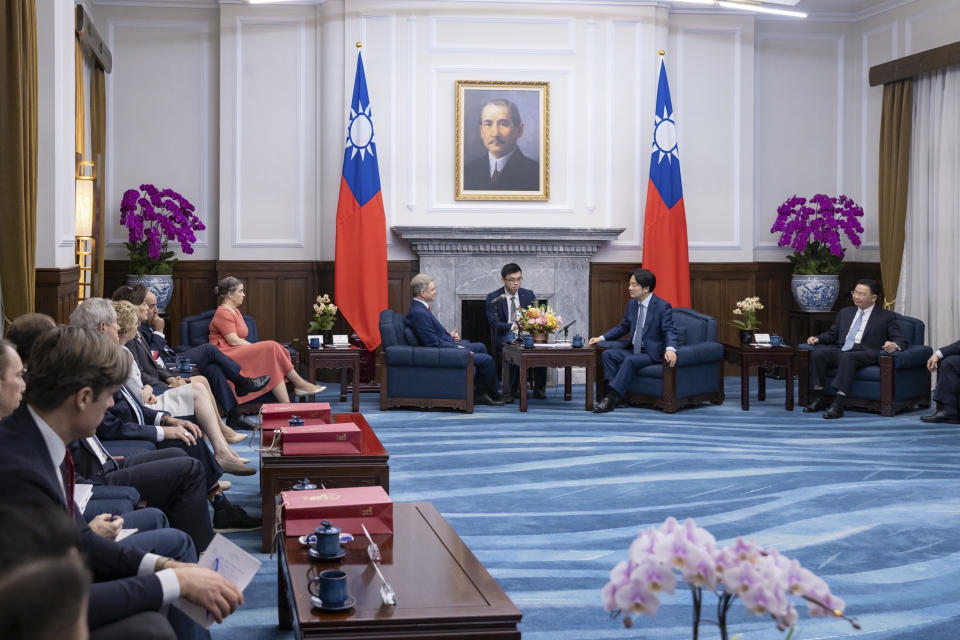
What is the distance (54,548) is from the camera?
892 millimetres

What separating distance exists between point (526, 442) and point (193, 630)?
4.96 meters

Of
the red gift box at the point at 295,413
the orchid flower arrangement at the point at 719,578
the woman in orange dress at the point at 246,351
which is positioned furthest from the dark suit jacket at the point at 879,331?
the orchid flower arrangement at the point at 719,578

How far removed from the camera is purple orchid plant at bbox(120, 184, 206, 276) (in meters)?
10.4

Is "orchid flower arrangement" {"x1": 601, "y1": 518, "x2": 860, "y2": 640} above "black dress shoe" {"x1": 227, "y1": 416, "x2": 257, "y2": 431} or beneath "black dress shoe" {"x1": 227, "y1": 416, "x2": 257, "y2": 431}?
above

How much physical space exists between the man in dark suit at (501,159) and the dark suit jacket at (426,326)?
2187 mm

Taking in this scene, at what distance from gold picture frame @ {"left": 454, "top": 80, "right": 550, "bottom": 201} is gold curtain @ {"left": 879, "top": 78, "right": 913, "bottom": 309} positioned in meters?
3.53

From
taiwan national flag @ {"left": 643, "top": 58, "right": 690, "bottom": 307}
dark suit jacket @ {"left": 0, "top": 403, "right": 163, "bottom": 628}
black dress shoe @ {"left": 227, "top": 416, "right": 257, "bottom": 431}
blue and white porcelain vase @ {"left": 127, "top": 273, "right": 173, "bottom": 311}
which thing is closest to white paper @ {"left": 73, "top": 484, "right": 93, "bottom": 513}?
dark suit jacket @ {"left": 0, "top": 403, "right": 163, "bottom": 628}

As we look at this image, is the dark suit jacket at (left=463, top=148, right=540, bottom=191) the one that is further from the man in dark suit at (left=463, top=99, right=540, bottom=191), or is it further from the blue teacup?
the blue teacup

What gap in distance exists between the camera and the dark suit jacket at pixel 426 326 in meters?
9.23

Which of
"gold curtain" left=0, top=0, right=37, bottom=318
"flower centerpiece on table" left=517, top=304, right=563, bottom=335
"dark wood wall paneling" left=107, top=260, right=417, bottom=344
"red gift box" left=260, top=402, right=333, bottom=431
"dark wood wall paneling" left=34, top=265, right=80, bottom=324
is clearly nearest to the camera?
"red gift box" left=260, top=402, right=333, bottom=431

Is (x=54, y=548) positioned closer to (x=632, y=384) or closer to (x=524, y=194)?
(x=632, y=384)

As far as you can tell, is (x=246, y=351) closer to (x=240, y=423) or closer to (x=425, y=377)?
Answer: (x=240, y=423)

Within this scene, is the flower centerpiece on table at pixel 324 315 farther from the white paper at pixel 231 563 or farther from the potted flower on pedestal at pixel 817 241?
the white paper at pixel 231 563

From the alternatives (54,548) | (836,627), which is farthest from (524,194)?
(54,548)
